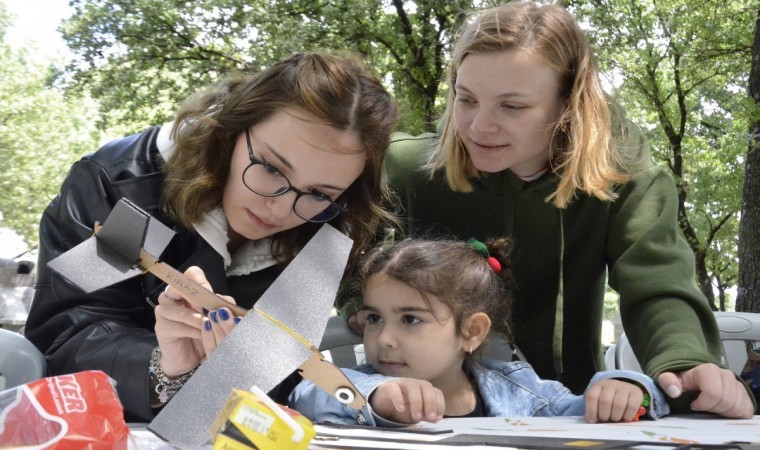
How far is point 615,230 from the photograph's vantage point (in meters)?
2.59

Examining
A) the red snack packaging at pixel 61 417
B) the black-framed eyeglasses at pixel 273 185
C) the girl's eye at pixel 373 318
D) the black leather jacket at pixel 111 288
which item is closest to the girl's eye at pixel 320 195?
the black-framed eyeglasses at pixel 273 185

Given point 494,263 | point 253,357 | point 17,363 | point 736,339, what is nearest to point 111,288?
point 17,363

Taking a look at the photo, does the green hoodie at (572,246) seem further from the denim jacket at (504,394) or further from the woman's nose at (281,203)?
the woman's nose at (281,203)

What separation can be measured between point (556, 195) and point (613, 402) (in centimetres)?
80

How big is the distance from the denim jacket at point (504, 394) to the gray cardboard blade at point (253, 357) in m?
0.52

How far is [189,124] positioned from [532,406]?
123 centimetres

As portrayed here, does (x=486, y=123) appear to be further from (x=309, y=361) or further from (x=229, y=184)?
(x=309, y=361)

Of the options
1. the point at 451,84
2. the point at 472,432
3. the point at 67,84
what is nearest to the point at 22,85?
the point at 67,84

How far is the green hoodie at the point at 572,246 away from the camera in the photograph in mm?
2379

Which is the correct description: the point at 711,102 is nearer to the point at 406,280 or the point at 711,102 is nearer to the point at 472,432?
the point at 406,280

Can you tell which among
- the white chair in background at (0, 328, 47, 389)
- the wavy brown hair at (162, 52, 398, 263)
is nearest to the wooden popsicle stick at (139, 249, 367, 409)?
the white chair in background at (0, 328, 47, 389)

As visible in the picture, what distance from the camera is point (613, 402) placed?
189cm

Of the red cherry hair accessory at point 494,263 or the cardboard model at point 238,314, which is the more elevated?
the red cherry hair accessory at point 494,263

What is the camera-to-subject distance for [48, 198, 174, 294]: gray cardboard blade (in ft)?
4.32
